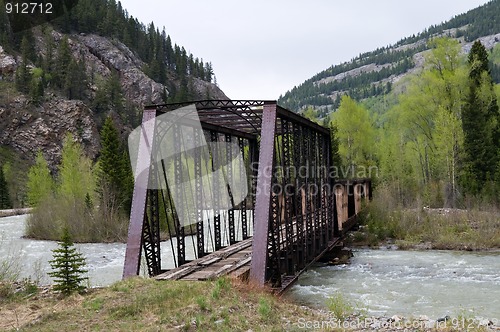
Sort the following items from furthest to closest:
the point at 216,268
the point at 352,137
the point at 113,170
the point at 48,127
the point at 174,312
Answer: the point at 48,127 < the point at 352,137 < the point at 113,170 < the point at 216,268 < the point at 174,312

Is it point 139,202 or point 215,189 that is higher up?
point 215,189

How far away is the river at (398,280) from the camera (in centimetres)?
1348

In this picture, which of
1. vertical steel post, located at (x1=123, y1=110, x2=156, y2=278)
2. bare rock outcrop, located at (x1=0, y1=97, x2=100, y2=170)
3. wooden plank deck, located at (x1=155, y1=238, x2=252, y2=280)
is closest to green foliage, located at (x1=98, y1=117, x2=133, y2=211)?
wooden plank deck, located at (x1=155, y1=238, x2=252, y2=280)

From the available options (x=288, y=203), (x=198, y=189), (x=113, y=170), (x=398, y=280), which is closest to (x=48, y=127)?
(x=113, y=170)

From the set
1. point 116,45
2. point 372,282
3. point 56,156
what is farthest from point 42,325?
point 116,45

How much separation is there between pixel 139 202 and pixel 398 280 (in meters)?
10.4

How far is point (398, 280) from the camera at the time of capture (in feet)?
57.4

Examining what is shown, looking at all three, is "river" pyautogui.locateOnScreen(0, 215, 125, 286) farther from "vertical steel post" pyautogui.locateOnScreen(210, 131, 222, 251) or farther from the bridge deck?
the bridge deck

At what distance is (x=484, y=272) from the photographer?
18.6 meters

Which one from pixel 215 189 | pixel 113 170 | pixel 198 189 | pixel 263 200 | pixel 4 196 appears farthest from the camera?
pixel 4 196

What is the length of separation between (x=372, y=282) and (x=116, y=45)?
10996 centimetres

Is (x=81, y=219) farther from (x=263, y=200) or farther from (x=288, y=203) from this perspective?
(x=263, y=200)

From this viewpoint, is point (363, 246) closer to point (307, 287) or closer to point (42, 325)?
point (307, 287)

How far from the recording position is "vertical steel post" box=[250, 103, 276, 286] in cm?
1012
